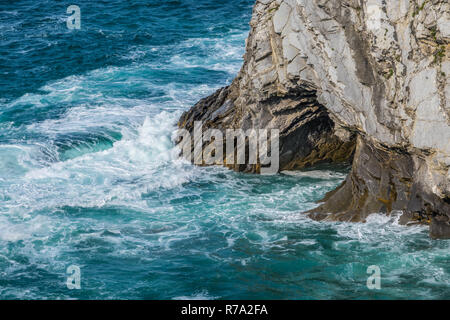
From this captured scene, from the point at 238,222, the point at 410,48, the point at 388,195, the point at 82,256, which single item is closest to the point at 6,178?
the point at 82,256

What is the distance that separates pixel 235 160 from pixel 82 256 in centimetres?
878

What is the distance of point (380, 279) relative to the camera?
61.4ft

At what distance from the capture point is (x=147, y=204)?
25078mm

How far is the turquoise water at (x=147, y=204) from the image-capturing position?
63.3 feet

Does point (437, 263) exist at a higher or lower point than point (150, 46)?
lower

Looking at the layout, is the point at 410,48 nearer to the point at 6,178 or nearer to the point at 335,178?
the point at 335,178

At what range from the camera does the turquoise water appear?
19.3 metres
